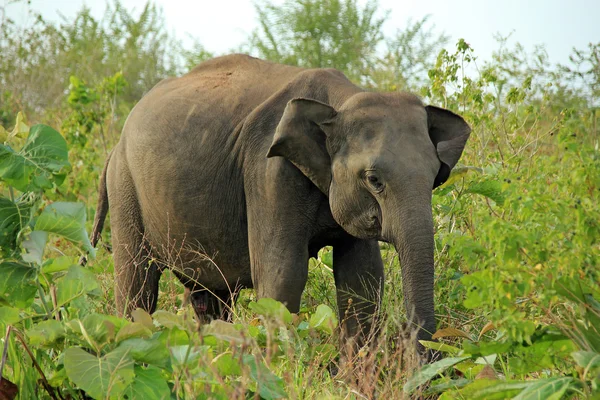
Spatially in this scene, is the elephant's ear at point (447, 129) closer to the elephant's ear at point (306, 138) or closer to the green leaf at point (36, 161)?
the elephant's ear at point (306, 138)

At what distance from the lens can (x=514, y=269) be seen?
3.17 meters

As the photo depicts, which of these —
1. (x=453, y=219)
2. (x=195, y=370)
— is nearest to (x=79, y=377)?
(x=195, y=370)

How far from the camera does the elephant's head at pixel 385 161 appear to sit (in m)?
4.28

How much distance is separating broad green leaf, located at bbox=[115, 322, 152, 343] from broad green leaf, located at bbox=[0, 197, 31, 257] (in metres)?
0.60

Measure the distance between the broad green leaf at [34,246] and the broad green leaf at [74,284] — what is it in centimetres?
12

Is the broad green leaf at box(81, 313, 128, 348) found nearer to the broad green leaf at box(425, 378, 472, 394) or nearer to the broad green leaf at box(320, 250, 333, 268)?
the broad green leaf at box(425, 378, 472, 394)

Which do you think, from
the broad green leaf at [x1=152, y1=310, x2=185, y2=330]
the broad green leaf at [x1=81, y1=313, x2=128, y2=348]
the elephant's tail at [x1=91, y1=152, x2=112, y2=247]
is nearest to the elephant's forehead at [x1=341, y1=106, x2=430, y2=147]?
the broad green leaf at [x1=152, y1=310, x2=185, y2=330]

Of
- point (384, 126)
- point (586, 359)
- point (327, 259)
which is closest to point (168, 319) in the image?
point (586, 359)

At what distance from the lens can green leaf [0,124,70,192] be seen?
3621 mm

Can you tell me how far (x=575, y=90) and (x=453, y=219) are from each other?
19.5 ft

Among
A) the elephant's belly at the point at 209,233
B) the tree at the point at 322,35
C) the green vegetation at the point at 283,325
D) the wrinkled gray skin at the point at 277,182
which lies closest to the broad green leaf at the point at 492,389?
the green vegetation at the point at 283,325

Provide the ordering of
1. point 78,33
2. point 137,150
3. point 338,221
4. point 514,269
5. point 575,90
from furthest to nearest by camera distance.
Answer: point 78,33 < point 575,90 < point 137,150 < point 338,221 < point 514,269

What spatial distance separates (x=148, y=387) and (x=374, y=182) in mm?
1604

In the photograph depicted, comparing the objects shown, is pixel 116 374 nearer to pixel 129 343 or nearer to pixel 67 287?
pixel 129 343
